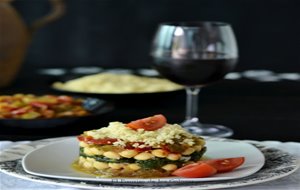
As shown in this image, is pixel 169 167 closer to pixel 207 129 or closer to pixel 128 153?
pixel 128 153

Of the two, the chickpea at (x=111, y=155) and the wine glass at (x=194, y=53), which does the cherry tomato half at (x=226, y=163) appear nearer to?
the chickpea at (x=111, y=155)

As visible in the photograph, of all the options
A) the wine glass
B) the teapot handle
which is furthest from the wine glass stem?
the teapot handle

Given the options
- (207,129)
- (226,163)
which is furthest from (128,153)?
(207,129)

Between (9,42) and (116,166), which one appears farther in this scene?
(9,42)

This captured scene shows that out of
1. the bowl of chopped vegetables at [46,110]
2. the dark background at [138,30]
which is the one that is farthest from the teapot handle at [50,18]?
the dark background at [138,30]

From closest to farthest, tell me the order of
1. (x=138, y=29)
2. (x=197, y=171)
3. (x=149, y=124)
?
1. (x=197, y=171)
2. (x=149, y=124)
3. (x=138, y=29)

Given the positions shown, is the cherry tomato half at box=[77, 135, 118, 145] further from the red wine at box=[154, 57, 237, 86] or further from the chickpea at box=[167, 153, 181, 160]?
the red wine at box=[154, 57, 237, 86]

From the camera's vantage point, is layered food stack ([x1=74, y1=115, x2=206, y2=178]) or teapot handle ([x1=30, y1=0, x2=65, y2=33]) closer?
layered food stack ([x1=74, y1=115, x2=206, y2=178])
